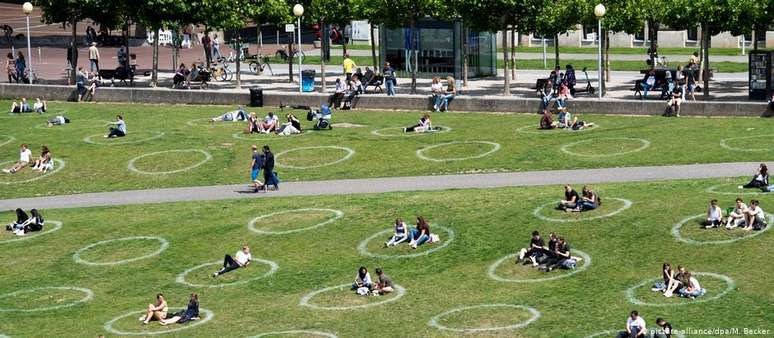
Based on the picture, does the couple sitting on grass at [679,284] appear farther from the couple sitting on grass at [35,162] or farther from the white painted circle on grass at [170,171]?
the couple sitting on grass at [35,162]

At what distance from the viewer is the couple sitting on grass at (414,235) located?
142ft

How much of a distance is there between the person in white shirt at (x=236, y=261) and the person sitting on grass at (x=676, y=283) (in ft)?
43.8

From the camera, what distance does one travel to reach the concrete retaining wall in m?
58.8

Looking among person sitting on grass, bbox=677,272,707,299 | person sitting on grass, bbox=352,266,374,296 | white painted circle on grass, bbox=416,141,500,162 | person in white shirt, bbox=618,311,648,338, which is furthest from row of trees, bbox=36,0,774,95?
person in white shirt, bbox=618,311,648,338

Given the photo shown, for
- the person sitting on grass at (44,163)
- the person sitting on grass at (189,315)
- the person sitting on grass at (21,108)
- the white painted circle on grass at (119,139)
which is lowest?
the person sitting on grass at (189,315)

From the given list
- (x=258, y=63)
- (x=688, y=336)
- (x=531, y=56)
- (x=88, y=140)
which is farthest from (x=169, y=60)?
(x=688, y=336)

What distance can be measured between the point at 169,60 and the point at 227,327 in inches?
2374

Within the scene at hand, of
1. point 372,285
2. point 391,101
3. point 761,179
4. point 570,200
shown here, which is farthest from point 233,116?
point 761,179

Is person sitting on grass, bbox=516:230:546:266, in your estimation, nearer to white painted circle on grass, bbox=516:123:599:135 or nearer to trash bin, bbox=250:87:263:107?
white painted circle on grass, bbox=516:123:599:135

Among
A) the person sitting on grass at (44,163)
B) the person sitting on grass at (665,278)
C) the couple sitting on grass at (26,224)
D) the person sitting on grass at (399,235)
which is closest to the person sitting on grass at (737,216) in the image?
the person sitting on grass at (665,278)

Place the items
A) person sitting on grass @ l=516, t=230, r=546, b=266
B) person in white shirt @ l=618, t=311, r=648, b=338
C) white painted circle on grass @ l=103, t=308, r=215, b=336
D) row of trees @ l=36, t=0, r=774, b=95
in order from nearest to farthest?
person in white shirt @ l=618, t=311, r=648, b=338 → white painted circle on grass @ l=103, t=308, r=215, b=336 → person sitting on grass @ l=516, t=230, r=546, b=266 → row of trees @ l=36, t=0, r=774, b=95

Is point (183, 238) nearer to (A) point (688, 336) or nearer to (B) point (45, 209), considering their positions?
(B) point (45, 209)

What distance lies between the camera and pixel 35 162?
57438 millimetres

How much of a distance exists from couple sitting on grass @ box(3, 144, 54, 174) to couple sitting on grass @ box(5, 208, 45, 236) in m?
8.89
